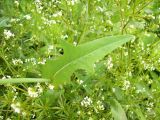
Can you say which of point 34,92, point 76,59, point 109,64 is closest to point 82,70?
point 109,64

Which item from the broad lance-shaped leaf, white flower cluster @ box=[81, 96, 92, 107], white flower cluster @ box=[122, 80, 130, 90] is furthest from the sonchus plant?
white flower cluster @ box=[122, 80, 130, 90]

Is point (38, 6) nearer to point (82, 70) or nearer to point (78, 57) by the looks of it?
point (82, 70)

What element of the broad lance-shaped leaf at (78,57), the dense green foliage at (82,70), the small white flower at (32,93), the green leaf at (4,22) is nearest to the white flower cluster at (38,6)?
the dense green foliage at (82,70)

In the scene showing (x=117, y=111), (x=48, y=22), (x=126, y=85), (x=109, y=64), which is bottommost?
(x=117, y=111)

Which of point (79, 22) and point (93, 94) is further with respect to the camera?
point (79, 22)

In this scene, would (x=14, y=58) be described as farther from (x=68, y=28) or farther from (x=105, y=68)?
(x=105, y=68)

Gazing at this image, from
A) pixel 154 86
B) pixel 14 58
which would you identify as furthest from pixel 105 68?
pixel 14 58

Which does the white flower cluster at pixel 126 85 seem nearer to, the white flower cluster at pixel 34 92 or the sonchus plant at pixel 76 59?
the sonchus plant at pixel 76 59
